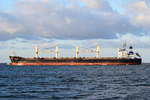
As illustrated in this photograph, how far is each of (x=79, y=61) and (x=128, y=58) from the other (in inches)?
1001

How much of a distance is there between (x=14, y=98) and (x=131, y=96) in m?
12.6

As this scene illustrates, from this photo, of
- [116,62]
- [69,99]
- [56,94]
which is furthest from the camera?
[116,62]

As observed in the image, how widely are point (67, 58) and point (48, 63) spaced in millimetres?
11538

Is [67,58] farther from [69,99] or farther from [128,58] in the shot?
[69,99]

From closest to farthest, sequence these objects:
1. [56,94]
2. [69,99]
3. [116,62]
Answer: [69,99] → [56,94] → [116,62]

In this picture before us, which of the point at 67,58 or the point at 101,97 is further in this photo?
the point at 67,58

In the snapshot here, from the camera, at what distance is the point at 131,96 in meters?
38.9

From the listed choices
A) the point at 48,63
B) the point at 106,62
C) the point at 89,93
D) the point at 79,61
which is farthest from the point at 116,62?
the point at 89,93

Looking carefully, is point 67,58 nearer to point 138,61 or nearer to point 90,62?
point 90,62

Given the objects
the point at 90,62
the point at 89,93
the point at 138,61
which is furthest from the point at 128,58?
the point at 89,93

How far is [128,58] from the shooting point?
609 ft

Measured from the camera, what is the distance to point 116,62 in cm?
18025

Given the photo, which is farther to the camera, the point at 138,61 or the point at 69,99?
the point at 138,61

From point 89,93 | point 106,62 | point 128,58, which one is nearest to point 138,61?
point 128,58
